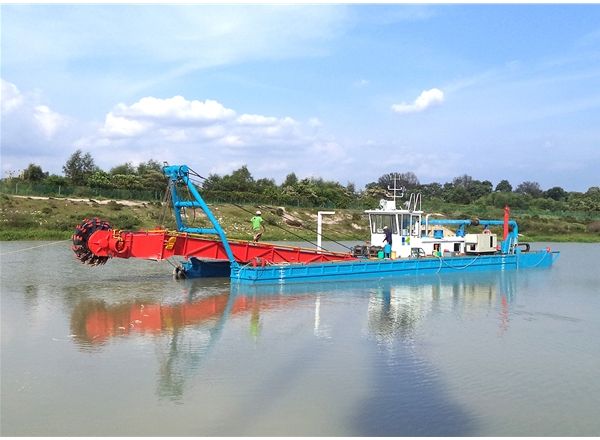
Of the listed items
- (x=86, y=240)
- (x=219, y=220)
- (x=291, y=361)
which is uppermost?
(x=219, y=220)

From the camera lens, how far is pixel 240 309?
15.5m

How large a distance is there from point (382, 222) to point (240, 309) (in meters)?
10.3

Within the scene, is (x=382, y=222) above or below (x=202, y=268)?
above

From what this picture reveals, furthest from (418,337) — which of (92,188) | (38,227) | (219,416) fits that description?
(92,188)

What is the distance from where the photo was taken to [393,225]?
23.9m

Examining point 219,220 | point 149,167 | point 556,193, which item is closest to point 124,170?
point 149,167

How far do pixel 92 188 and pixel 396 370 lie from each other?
4951 cm

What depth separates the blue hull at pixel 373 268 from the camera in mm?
19328

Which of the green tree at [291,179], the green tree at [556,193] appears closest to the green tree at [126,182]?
the green tree at [291,179]

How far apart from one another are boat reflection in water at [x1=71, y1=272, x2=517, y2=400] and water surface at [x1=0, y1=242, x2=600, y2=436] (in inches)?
2.5

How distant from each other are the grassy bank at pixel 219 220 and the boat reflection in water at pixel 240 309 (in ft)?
31.1

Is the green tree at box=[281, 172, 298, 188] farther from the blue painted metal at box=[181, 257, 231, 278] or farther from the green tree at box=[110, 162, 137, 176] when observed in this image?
the blue painted metal at box=[181, 257, 231, 278]

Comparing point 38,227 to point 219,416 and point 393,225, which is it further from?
point 219,416

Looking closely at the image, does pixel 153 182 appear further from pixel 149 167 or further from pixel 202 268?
pixel 202 268
